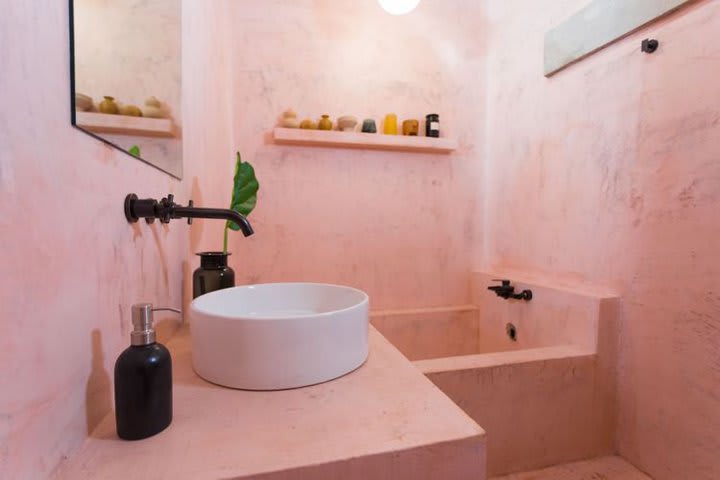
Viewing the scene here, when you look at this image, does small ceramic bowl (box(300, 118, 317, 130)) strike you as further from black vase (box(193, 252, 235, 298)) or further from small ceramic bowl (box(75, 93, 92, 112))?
small ceramic bowl (box(75, 93, 92, 112))

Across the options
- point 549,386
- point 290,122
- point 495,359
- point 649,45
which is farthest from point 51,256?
point 649,45

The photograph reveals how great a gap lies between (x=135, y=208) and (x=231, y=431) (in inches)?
14.9

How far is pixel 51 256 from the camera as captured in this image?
14.2 inches

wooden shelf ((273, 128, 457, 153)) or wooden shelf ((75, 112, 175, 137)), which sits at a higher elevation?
wooden shelf ((273, 128, 457, 153))

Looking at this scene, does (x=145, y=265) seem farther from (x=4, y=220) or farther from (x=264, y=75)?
(x=264, y=75)

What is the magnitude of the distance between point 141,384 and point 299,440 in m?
0.20

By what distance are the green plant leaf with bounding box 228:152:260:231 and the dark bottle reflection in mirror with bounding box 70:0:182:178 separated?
182mm

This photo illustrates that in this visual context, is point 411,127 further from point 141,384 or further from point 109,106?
point 141,384

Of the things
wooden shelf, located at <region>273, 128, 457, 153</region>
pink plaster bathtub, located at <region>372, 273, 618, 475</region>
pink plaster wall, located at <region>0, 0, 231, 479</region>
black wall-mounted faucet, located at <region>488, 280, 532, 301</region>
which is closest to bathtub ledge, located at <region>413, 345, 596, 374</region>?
pink plaster bathtub, located at <region>372, 273, 618, 475</region>

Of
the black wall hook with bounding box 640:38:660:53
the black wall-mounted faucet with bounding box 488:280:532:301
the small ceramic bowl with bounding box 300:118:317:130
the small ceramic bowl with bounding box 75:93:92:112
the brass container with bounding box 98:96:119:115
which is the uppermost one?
the black wall hook with bounding box 640:38:660:53

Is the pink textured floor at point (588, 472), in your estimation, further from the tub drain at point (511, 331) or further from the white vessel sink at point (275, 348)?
the white vessel sink at point (275, 348)

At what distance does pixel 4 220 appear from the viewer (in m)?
0.30

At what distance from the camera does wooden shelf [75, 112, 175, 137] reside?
0.43 metres

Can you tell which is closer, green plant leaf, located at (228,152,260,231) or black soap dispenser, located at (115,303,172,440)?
black soap dispenser, located at (115,303,172,440)
